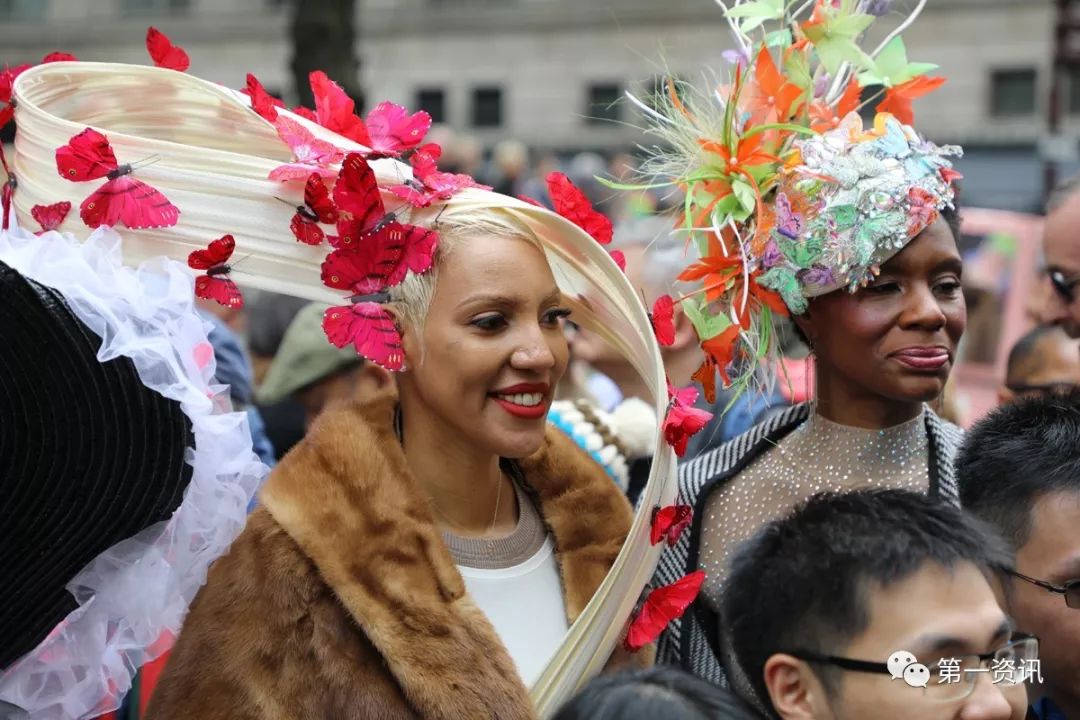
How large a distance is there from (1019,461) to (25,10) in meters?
27.8

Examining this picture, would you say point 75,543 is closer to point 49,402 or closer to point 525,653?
point 49,402

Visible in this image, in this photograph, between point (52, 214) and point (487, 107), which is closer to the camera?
point (52, 214)

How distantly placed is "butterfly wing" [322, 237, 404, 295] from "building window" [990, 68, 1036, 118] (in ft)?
70.2

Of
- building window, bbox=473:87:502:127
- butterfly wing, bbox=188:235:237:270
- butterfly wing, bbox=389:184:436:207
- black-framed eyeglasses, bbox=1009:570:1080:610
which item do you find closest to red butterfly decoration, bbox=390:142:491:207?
butterfly wing, bbox=389:184:436:207

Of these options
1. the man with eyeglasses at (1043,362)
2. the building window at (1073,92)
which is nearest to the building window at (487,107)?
the building window at (1073,92)

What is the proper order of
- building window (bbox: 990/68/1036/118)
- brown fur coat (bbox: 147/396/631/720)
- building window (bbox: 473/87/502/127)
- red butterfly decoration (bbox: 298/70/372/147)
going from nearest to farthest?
brown fur coat (bbox: 147/396/631/720)
red butterfly decoration (bbox: 298/70/372/147)
building window (bbox: 990/68/1036/118)
building window (bbox: 473/87/502/127)

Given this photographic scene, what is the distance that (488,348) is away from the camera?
2.84 meters

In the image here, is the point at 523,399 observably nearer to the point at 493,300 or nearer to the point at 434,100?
the point at 493,300

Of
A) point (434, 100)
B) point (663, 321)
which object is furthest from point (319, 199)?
point (434, 100)

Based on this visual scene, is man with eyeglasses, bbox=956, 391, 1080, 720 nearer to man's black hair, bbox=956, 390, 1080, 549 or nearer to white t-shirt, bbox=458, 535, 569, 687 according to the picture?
man's black hair, bbox=956, 390, 1080, 549

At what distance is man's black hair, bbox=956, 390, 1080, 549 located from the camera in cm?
288

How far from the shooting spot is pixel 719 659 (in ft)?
10.1

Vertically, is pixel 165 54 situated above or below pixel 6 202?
above

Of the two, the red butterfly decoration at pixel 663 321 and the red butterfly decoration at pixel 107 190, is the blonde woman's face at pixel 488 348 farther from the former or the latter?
the red butterfly decoration at pixel 107 190
